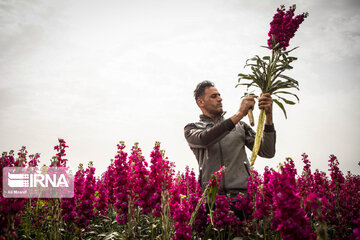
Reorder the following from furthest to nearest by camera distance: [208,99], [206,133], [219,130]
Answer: [208,99], [206,133], [219,130]

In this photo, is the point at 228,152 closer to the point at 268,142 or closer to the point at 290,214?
the point at 268,142

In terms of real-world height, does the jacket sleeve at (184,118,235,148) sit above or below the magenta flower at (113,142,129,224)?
above

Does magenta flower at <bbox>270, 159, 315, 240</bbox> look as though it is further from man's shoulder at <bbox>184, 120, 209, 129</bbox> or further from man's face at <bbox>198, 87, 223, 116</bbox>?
man's face at <bbox>198, 87, 223, 116</bbox>

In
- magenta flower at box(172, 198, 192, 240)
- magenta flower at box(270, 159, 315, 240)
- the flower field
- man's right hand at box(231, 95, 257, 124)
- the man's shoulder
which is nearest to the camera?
Answer: magenta flower at box(270, 159, 315, 240)

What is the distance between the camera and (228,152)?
3770 millimetres

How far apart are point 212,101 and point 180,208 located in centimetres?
220

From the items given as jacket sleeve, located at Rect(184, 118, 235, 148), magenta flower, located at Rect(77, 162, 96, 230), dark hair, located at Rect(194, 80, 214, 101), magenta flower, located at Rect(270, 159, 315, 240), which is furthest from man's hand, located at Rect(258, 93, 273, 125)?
magenta flower, located at Rect(77, 162, 96, 230)

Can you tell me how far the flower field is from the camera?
6.71 ft

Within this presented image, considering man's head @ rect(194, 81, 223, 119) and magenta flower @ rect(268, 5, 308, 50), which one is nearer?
magenta flower @ rect(268, 5, 308, 50)

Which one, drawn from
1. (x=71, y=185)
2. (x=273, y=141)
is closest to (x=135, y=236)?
(x=71, y=185)

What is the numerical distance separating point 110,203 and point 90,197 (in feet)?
3.61

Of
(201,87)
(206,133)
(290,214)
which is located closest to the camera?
(290,214)

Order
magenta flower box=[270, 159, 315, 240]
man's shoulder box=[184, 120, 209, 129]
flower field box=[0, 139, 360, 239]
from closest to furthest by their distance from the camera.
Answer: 1. magenta flower box=[270, 159, 315, 240]
2. flower field box=[0, 139, 360, 239]
3. man's shoulder box=[184, 120, 209, 129]

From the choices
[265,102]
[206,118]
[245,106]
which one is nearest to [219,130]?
[245,106]
